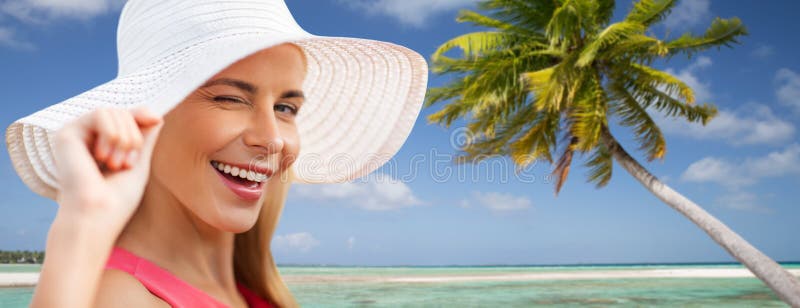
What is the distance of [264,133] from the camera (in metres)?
1.31

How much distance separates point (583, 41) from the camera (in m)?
12.7

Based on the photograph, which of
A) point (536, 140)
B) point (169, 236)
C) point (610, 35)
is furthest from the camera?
point (536, 140)

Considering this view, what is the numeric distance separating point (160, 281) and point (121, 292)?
156 millimetres

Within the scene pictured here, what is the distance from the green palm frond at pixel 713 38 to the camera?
436 inches

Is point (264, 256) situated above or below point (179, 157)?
below

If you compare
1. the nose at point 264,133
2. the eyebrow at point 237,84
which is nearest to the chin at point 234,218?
the nose at point 264,133

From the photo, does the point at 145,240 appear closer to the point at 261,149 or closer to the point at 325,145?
the point at 261,149

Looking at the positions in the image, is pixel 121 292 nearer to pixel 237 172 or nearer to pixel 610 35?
pixel 237 172

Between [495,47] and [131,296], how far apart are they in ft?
40.7

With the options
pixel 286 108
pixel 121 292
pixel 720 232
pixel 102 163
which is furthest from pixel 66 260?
pixel 720 232

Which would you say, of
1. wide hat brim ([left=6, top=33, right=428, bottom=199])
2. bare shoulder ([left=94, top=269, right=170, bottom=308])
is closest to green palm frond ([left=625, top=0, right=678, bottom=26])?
wide hat brim ([left=6, top=33, right=428, bottom=199])

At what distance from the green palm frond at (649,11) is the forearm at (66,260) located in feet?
41.3

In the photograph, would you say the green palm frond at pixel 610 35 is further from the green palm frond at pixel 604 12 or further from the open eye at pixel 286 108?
the open eye at pixel 286 108

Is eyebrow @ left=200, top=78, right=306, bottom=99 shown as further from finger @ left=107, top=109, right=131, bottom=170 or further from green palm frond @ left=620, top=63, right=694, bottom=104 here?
green palm frond @ left=620, top=63, right=694, bottom=104
